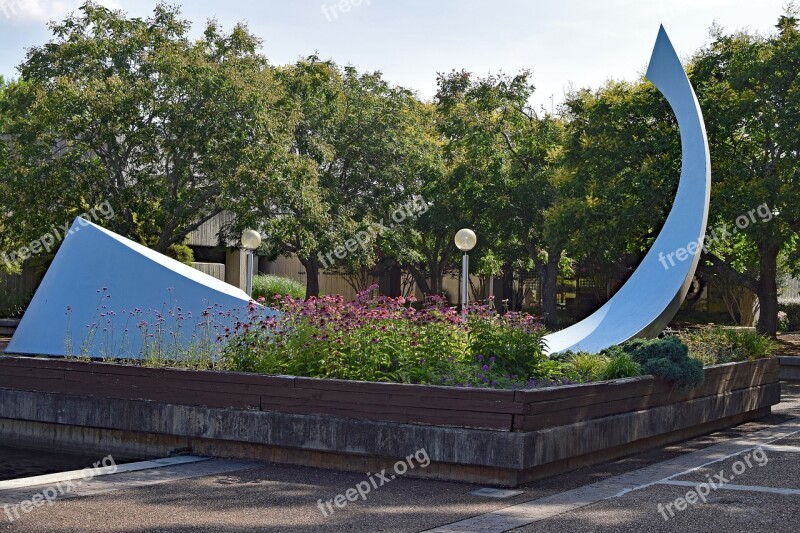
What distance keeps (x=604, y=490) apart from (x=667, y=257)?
24.1 feet

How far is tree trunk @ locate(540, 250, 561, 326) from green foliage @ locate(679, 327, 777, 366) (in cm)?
1756

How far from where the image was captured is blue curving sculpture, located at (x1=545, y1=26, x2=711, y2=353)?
14.0 m

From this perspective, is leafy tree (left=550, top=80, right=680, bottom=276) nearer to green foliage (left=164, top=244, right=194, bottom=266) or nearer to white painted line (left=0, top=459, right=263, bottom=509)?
green foliage (left=164, top=244, right=194, bottom=266)

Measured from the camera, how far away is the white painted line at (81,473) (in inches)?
333

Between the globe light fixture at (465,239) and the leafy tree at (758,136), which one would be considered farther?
the leafy tree at (758,136)

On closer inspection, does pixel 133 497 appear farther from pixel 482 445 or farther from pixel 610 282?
pixel 610 282

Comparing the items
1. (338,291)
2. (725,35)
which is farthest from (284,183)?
(338,291)

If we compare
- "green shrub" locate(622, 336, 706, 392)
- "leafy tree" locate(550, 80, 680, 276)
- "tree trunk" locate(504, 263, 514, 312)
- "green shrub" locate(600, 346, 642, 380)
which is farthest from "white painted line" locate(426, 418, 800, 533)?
"tree trunk" locate(504, 263, 514, 312)

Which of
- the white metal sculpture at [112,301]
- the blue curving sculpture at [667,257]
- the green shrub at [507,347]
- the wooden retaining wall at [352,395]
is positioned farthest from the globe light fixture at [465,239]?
the green shrub at [507,347]

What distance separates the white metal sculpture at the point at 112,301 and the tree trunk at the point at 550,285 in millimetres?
20374

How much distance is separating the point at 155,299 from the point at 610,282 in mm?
29702

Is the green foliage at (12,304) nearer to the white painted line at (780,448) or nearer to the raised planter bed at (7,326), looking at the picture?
the raised planter bed at (7,326)

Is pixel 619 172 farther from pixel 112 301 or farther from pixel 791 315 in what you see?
pixel 791 315

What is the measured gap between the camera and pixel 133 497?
26.2ft
